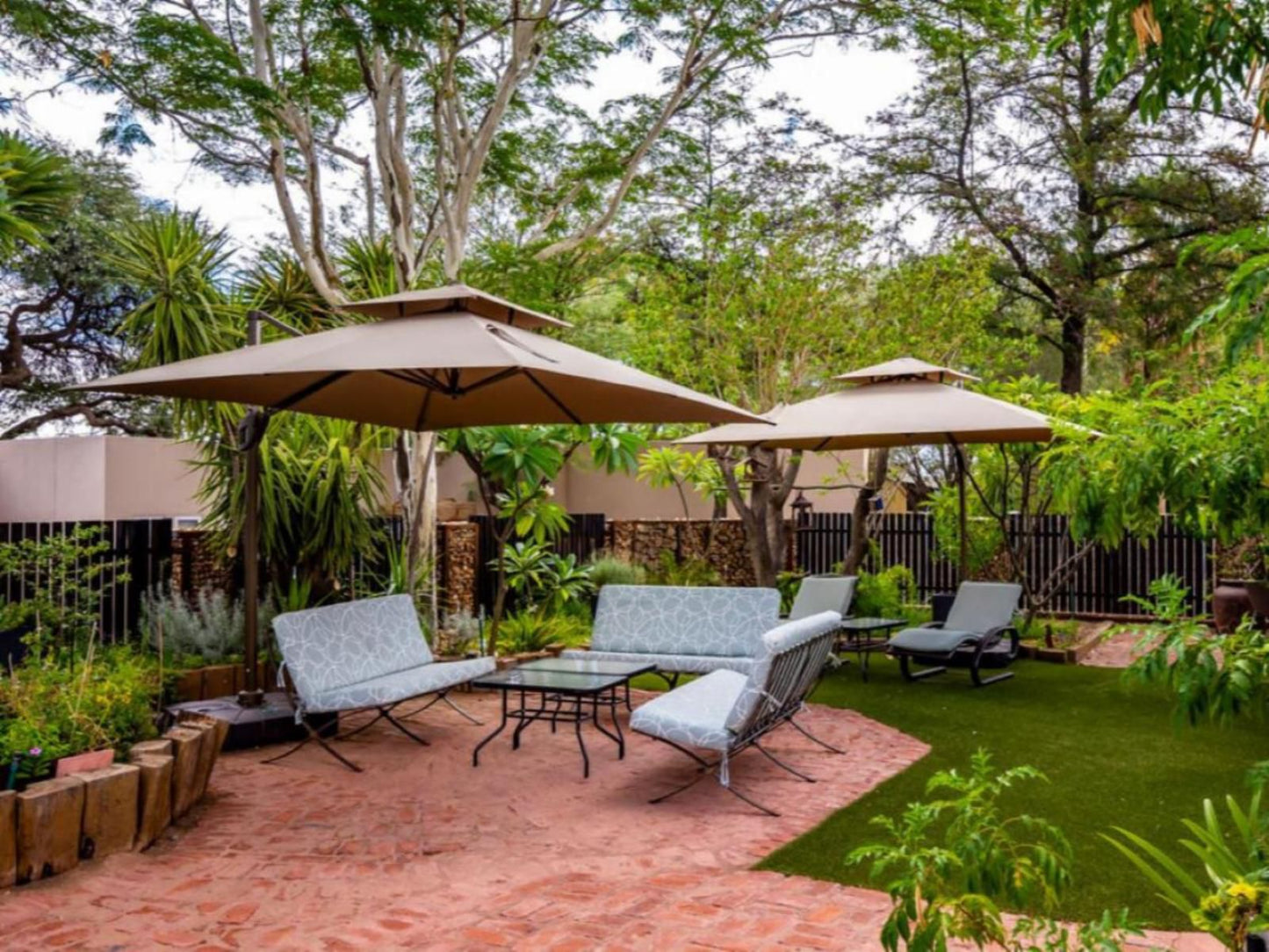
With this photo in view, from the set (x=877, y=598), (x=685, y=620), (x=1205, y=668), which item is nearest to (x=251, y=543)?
(x=685, y=620)

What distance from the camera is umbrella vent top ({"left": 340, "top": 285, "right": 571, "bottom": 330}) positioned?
18.4 feet

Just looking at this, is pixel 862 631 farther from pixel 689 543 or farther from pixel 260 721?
pixel 260 721

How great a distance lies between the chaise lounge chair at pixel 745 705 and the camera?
4.98 meters

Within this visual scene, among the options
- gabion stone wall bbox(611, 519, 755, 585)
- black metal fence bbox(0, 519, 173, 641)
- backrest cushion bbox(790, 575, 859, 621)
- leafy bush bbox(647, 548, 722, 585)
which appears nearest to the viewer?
black metal fence bbox(0, 519, 173, 641)

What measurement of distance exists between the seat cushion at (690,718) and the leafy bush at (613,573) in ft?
17.8

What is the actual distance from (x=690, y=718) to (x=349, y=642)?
2.30 m

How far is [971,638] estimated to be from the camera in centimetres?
823

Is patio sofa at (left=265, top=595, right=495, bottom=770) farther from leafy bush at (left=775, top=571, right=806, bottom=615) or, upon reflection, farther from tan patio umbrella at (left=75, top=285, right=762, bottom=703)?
leafy bush at (left=775, top=571, right=806, bottom=615)

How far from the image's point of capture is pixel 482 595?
11.2 metres

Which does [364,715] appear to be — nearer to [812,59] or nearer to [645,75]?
[645,75]

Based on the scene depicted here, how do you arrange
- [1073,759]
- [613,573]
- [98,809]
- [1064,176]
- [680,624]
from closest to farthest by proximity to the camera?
[98,809]
[1073,759]
[680,624]
[613,573]
[1064,176]

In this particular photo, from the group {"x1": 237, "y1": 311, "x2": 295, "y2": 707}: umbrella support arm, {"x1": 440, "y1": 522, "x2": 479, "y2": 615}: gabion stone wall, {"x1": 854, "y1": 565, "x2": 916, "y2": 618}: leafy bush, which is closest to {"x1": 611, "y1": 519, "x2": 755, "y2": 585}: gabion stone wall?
{"x1": 854, "y1": 565, "x2": 916, "y2": 618}: leafy bush

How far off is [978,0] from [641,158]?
143 inches

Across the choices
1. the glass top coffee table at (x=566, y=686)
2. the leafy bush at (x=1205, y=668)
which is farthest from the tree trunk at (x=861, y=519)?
the leafy bush at (x=1205, y=668)
